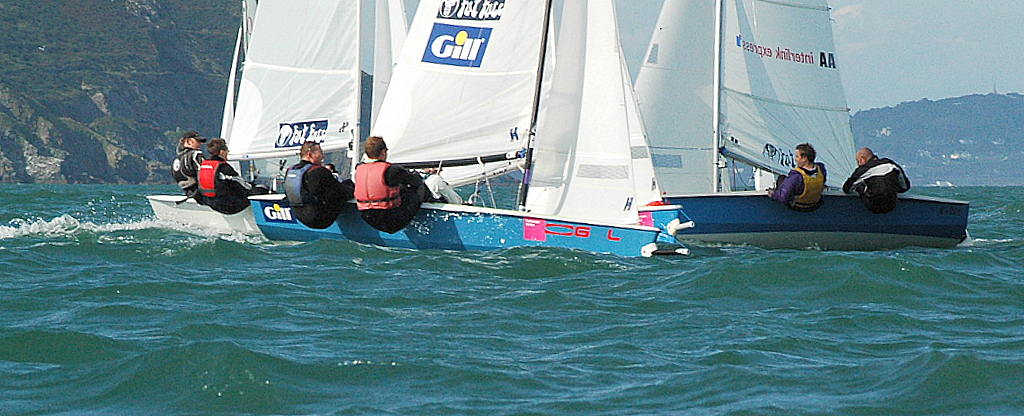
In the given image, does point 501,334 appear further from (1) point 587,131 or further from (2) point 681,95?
(2) point 681,95

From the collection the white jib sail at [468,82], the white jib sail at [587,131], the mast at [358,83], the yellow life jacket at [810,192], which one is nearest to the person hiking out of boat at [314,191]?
the white jib sail at [468,82]

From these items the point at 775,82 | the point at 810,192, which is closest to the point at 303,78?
the point at 775,82

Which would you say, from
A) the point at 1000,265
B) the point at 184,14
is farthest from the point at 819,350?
the point at 184,14

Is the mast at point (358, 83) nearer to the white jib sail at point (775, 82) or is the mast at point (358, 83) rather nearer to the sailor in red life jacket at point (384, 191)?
the sailor in red life jacket at point (384, 191)

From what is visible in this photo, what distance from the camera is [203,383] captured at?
613 centimetres

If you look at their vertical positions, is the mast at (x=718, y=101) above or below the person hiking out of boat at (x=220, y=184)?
above

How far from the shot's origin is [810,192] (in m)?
13.9

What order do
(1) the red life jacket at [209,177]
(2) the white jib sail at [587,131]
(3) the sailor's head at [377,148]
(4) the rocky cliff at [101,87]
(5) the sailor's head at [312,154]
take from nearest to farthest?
(3) the sailor's head at [377,148] < (2) the white jib sail at [587,131] < (5) the sailor's head at [312,154] < (1) the red life jacket at [209,177] < (4) the rocky cliff at [101,87]

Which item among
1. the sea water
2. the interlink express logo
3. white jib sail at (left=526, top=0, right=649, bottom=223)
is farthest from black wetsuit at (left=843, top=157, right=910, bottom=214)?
the interlink express logo

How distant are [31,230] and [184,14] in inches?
5478

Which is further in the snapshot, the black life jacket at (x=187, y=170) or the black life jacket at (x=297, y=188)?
the black life jacket at (x=187, y=170)

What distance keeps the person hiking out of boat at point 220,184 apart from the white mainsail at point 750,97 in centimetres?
577

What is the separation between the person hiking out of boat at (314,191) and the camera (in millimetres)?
12406

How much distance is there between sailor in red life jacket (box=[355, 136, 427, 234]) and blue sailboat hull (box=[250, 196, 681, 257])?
0.20m
